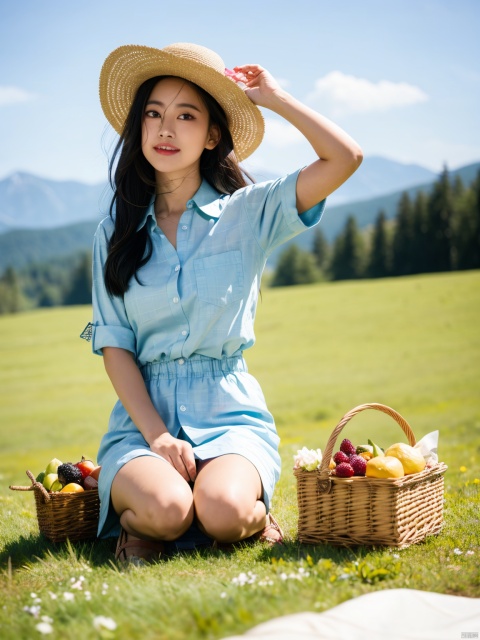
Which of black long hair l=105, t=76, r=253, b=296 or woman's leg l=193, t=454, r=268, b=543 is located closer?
woman's leg l=193, t=454, r=268, b=543

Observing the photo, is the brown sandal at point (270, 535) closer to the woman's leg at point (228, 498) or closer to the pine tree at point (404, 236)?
the woman's leg at point (228, 498)

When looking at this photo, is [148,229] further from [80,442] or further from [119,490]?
[80,442]

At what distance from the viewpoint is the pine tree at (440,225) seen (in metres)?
60.4

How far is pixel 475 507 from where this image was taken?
520cm

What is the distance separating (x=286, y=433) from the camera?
16.1 metres

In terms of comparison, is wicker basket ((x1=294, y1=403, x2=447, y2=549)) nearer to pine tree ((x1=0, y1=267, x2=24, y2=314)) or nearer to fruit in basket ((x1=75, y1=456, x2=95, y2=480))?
fruit in basket ((x1=75, y1=456, x2=95, y2=480))

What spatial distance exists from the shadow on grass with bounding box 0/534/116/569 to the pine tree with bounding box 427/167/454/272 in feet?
192

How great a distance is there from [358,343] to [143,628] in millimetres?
28572

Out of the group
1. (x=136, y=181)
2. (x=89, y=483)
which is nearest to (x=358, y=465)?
(x=89, y=483)

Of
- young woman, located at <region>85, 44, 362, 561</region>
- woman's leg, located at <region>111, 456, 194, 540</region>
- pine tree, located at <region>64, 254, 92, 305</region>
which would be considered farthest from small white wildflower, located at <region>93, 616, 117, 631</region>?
pine tree, located at <region>64, 254, 92, 305</region>

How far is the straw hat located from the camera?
15.0 feet

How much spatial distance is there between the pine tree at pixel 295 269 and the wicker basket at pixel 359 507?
73.5 metres

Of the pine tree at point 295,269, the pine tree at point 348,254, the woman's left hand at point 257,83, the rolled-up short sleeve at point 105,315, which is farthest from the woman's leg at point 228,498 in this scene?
the pine tree at point 295,269

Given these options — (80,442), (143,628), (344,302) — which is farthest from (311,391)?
(143,628)
